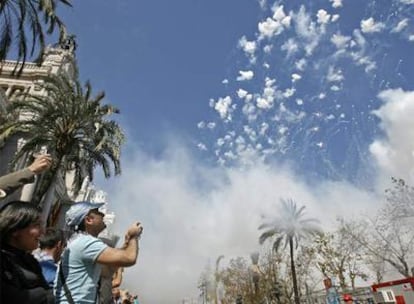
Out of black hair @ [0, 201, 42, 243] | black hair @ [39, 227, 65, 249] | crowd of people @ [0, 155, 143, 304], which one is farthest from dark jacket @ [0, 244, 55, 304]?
black hair @ [39, 227, 65, 249]

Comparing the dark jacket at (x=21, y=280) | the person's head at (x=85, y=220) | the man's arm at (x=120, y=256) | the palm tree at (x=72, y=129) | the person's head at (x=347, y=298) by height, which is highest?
the palm tree at (x=72, y=129)

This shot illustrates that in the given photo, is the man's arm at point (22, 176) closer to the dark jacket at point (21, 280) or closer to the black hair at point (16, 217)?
the black hair at point (16, 217)

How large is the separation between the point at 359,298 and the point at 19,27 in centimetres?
1837

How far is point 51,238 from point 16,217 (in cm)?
103

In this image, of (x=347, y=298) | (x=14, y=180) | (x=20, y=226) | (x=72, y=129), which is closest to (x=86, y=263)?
(x=20, y=226)

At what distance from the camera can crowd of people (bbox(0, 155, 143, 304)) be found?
211 centimetres

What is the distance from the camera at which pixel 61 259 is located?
255cm

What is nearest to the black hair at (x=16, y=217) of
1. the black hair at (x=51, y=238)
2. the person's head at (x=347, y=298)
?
the black hair at (x=51, y=238)

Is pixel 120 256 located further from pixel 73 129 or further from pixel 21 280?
pixel 73 129

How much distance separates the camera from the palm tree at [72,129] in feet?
47.6

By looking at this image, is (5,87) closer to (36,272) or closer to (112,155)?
(112,155)

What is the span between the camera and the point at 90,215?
279 cm

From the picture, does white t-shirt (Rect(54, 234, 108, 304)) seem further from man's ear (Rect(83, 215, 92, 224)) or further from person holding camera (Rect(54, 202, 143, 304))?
man's ear (Rect(83, 215, 92, 224))

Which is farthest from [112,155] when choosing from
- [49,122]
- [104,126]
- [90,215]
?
[90,215]
